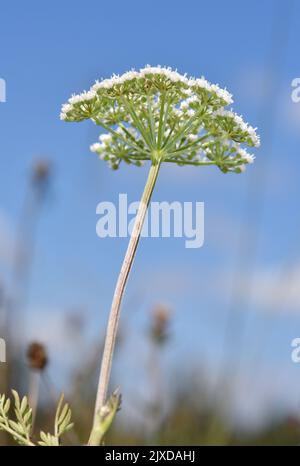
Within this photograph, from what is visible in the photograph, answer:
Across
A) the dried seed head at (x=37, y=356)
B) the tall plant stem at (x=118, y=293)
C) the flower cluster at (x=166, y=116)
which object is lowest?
the dried seed head at (x=37, y=356)

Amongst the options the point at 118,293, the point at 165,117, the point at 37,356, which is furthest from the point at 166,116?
the point at 37,356

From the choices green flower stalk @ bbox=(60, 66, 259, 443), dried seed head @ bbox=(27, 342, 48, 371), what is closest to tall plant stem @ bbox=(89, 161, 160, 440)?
green flower stalk @ bbox=(60, 66, 259, 443)

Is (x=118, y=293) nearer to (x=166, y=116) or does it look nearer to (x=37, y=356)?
(x=166, y=116)

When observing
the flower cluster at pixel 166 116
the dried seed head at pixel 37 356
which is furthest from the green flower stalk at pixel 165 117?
the dried seed head at pixel 37 356

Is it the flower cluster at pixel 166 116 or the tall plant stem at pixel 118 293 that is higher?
the flower cluster at pixel 166 116

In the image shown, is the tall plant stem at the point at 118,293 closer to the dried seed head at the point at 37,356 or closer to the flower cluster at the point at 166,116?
the flower cluster at the point at 166,116
